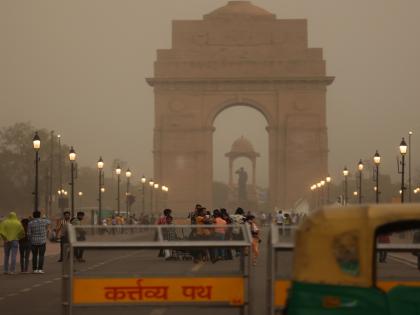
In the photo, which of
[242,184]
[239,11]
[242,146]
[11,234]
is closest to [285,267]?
[11,234]

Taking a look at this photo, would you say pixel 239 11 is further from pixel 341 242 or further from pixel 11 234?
pixel 341 242

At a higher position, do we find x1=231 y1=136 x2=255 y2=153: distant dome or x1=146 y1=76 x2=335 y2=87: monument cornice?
x1=146 y1=76 x2=335 y2=87: monument cornice

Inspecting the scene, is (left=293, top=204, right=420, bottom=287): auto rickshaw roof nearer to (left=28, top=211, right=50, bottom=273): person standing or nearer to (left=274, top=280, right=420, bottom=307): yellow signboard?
(left=274, top=280, right=420, bottom=307): yellow signboard

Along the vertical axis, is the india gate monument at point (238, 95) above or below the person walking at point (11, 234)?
above

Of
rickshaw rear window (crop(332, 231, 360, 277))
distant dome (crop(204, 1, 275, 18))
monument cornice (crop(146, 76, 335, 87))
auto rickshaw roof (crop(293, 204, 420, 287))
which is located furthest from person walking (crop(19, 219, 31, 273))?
distant dome (crop(204, 1, 275, 18))

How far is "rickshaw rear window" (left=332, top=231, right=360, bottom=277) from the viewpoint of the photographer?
733 centimetres

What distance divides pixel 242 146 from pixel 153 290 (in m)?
164

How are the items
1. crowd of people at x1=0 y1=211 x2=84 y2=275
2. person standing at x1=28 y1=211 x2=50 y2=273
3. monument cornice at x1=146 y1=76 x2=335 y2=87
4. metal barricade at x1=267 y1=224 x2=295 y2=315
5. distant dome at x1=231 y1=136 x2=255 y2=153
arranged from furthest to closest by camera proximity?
distant dome at x1=231 y1=136 x2=255 y2=153 < monument cornice at x1=146 y1=76 x2=335 y2=87 < person standing at x1=28 y1=211 x2=50 y2=273 < crowd of people at x1=0 y1=211 x2=84 y2=275 < metal barricade at x1=267 y1=224 x2=295 y2=315

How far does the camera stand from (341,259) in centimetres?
735

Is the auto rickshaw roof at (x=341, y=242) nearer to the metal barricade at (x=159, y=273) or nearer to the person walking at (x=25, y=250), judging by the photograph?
the metal barricade at (x=159, y=273)

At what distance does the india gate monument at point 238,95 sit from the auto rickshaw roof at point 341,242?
104 meters

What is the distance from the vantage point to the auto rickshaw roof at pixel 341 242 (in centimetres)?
733

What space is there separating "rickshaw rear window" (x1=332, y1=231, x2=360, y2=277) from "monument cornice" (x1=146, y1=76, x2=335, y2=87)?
104 m

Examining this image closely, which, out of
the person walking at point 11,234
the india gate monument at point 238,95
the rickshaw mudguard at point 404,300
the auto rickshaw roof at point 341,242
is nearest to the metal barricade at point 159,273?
the rickshaw mudguard at point 404,300
